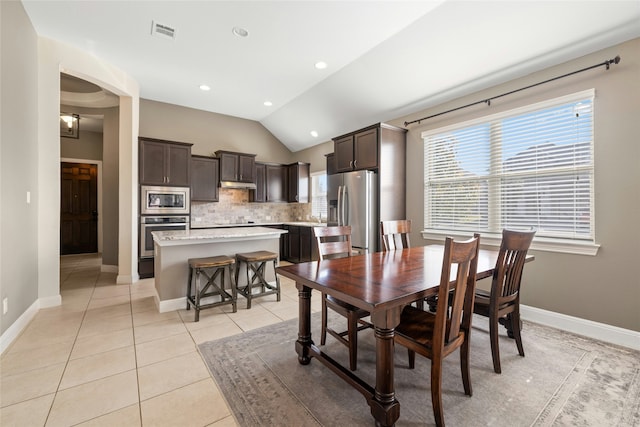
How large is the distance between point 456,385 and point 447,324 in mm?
589

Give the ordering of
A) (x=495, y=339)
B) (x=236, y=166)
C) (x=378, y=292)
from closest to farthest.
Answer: (x=378, y=292) < (x=495, y=339) < (x=236, y=166)

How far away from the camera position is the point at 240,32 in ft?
10.4

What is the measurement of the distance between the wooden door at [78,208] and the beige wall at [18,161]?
4713 mm

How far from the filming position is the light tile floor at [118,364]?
157cm

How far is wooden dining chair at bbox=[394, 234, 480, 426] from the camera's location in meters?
1.41

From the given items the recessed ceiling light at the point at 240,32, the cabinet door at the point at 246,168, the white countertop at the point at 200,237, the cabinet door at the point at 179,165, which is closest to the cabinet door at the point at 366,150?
the white countertop at the point at 200,237

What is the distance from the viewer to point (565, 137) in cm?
276

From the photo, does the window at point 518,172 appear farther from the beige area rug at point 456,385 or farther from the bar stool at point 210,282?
the bar stool at point 210,282

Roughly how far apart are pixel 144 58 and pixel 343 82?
2838 mm

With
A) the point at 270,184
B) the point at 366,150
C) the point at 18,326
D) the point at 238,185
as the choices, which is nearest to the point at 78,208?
the point at 238,185

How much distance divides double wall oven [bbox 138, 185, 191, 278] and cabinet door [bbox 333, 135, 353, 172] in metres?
2.80

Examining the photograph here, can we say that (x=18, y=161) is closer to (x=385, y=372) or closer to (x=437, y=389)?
(x=385, y=372)

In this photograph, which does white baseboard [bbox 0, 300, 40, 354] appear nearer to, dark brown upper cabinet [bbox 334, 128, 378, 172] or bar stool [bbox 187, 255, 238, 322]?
bar stool [bbox 187, 255, 238, 322]

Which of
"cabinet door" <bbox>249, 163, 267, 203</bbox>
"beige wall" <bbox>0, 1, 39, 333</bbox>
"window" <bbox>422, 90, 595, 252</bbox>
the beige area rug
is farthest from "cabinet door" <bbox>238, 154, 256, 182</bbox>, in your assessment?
the beige area rug
